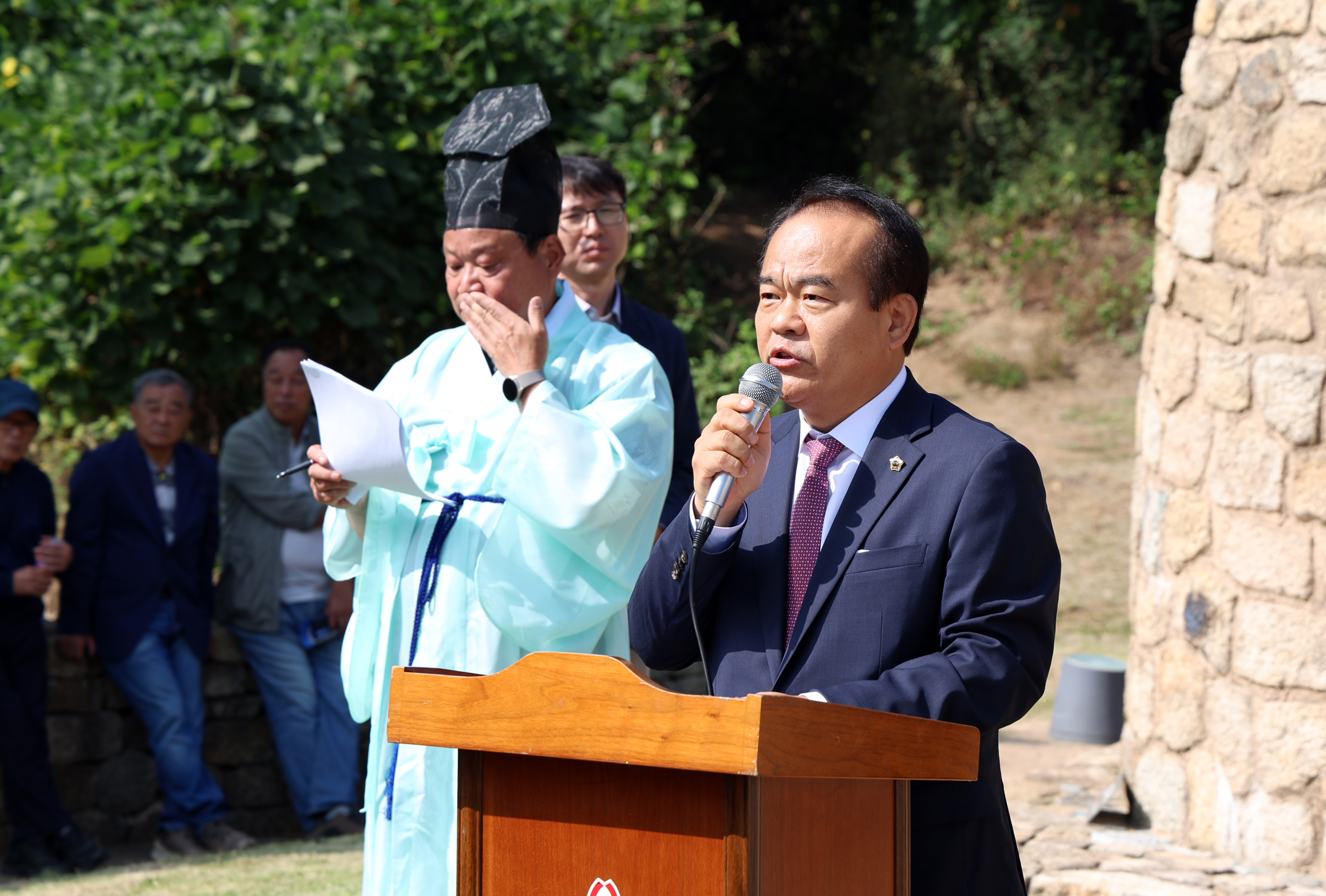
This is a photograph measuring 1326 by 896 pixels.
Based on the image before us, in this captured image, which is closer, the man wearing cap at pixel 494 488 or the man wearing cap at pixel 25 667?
the man wearing cap at pixel 494 488

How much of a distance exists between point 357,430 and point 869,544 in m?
1.16

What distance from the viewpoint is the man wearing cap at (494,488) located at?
2756mm

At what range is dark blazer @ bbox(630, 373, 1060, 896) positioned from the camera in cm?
188

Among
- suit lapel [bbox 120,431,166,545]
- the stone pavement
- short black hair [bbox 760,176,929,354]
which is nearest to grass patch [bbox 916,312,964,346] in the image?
the stone pavement

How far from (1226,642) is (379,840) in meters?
2.84

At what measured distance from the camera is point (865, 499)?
6.66ft

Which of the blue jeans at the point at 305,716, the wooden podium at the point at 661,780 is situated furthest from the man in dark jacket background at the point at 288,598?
the wooden podium at the point at 661,780

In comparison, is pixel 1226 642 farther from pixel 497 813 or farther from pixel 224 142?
pixel 224 142

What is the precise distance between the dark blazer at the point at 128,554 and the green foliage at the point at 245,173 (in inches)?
48.0

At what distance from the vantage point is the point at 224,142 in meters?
6.57

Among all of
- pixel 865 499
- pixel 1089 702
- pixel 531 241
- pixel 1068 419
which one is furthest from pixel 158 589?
pixel 1068 419

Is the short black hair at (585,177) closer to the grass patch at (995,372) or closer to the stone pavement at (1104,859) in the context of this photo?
the stone pavement at (1104,859)

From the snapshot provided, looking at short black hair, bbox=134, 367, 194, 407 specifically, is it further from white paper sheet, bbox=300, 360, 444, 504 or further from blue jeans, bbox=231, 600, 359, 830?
white paper sheet, bbox=300, 360, 444, 504

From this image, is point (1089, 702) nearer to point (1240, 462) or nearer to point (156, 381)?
point (1240, 462)
